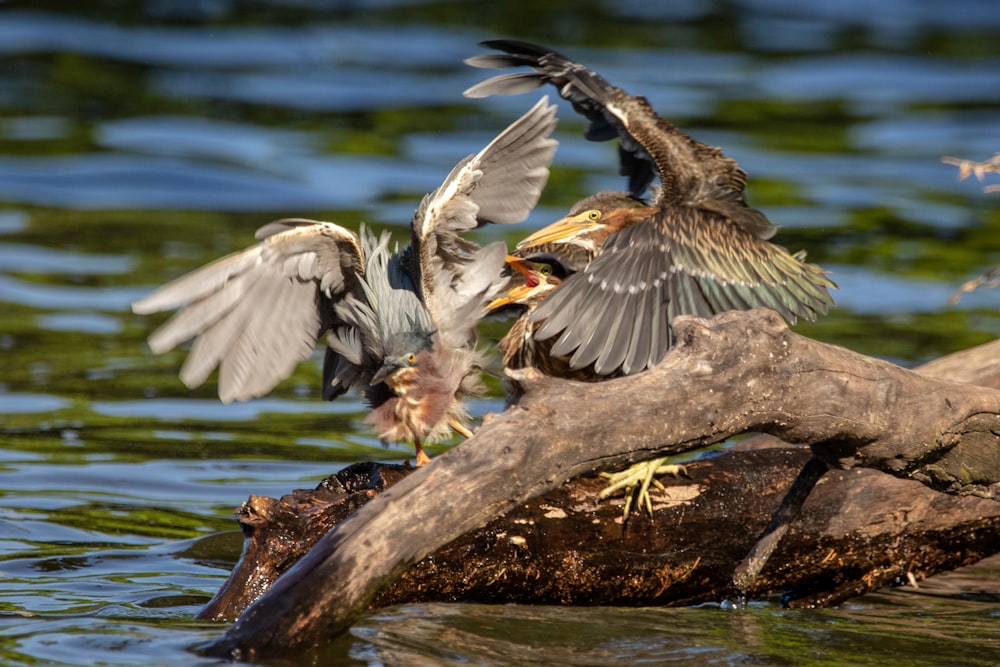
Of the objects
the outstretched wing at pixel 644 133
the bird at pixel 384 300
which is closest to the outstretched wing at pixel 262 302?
the bird at pixel 384 300

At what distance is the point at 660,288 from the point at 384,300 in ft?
3.75

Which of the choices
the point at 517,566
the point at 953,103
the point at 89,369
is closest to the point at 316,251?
the point at 517,566

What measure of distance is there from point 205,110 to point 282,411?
8.87m

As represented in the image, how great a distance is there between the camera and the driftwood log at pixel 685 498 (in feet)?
14.6

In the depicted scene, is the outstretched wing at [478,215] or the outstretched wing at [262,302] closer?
the outstretched wing at [262,302]

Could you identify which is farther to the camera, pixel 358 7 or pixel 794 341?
pixel 358 7

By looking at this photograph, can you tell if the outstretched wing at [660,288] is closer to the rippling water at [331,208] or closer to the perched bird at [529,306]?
the perched bird at [529,306]

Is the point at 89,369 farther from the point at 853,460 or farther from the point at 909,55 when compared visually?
the point at 909,55

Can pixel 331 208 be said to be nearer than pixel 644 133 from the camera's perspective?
No

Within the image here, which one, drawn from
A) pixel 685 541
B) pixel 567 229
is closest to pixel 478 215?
pixel 567 229

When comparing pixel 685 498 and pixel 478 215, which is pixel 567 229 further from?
pixel 685 498

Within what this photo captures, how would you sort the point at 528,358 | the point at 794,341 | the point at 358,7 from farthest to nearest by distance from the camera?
the point at 358,7 → the point at 528,358 → the point at 794,341

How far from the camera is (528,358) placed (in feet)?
21.9

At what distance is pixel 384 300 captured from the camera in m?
5.96
